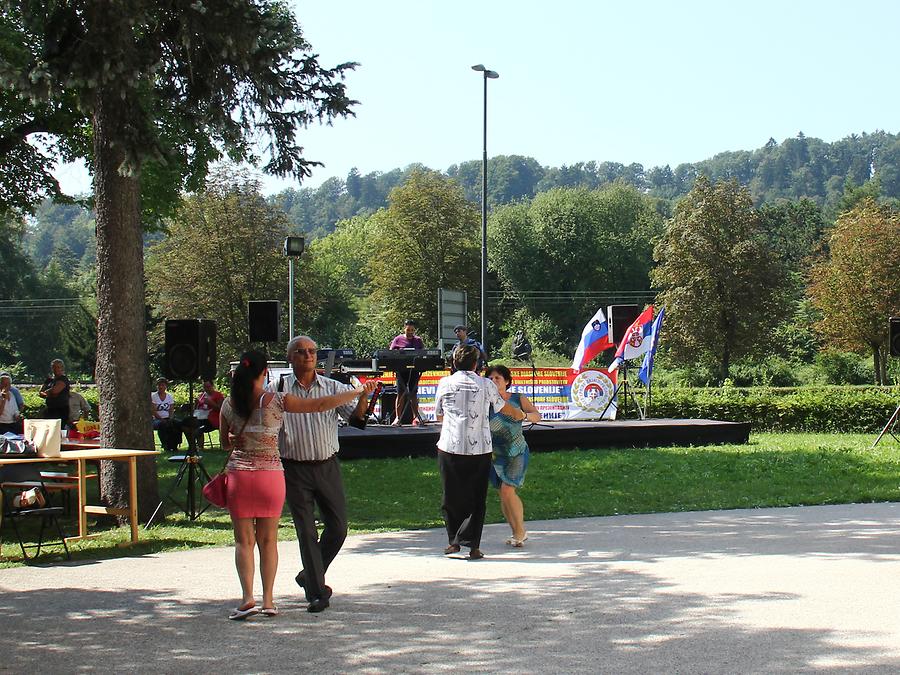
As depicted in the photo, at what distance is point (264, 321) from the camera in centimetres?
1873

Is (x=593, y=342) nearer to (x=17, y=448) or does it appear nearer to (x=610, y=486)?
(x=610, y=486)

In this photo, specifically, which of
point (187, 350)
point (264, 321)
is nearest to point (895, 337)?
point (264, 321)

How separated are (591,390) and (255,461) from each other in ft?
57.2

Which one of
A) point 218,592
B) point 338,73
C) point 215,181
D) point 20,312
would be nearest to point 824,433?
point 338,73

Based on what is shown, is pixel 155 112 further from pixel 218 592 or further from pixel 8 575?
pixel 218 592

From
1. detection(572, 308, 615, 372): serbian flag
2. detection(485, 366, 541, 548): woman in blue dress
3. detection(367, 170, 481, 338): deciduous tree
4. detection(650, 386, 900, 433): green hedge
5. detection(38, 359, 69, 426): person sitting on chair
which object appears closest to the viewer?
detection(485, 366, 541, 548): woman in blue dress

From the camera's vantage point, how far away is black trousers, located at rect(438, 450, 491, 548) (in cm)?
957

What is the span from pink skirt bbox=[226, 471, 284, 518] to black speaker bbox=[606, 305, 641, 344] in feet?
58.8

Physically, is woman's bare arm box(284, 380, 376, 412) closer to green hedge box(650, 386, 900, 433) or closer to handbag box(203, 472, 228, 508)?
handbag box(203, 472, 228, 508)

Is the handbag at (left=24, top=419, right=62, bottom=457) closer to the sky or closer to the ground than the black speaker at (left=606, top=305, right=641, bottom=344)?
closer to the ground

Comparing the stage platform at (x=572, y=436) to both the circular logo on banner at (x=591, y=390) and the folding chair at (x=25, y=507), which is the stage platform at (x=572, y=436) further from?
the folding chair at (x=25, y=507)

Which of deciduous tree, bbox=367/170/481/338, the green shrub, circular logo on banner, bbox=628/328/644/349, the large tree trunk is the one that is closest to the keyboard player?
circular logo on banner, bbox=628/328/644/349

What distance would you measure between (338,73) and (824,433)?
53.5 feet

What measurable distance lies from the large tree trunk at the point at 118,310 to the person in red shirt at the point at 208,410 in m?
8.66
